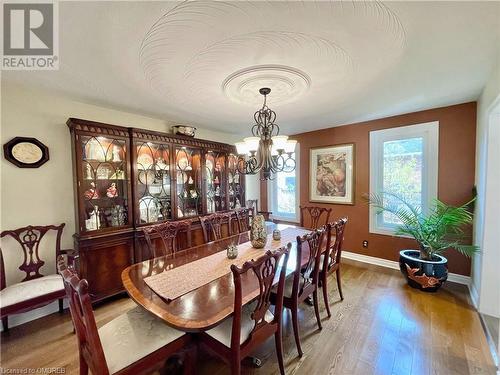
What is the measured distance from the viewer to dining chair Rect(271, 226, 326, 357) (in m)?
1.65

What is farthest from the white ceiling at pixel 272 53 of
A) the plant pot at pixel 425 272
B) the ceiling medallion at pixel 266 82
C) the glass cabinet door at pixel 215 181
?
the plant pot at pixel 425 272

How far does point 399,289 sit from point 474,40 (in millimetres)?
2649

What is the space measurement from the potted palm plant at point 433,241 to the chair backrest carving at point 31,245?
14.0 feet

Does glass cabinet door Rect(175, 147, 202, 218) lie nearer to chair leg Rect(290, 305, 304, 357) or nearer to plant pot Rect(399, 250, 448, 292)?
chair leg Rect(290, 305, 304, 357)

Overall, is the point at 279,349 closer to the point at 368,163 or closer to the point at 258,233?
the point at 258,233

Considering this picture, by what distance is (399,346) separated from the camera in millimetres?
1783

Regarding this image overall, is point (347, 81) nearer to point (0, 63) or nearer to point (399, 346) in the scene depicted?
point (399, 346)

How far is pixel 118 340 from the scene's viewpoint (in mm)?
1256

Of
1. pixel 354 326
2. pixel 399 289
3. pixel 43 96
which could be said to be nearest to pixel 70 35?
pixel 43 96

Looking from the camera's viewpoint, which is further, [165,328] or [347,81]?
[347,81]

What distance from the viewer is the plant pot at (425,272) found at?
2.51 metres

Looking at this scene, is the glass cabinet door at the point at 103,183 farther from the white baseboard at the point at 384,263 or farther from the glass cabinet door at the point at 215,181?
the white baseboard at the point at 384,263

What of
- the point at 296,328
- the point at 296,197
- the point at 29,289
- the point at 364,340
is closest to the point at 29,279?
the point at 29,289

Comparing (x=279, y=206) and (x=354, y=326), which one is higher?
(x=279, y=206)
